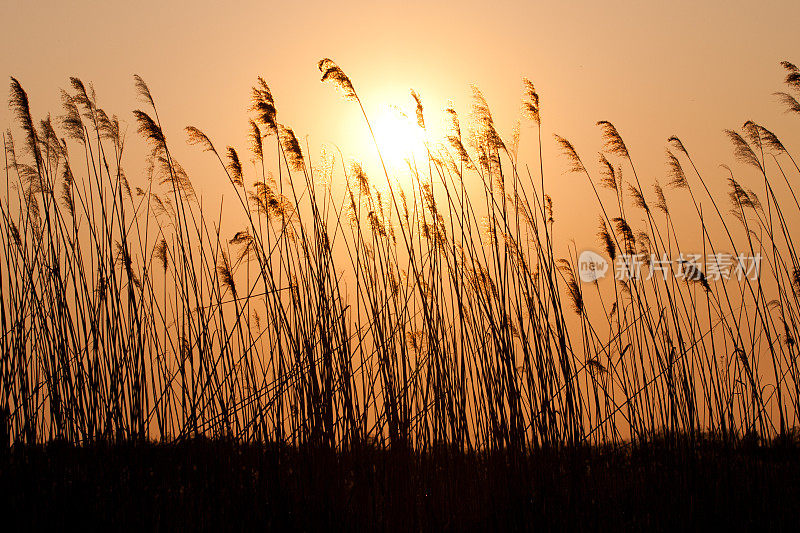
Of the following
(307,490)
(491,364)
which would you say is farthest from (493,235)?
(307,490)

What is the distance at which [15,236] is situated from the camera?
2.43 metres

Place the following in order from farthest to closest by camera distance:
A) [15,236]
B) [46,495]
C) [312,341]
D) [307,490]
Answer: [15,236]
[312,341]
[307,490]
[46,495]

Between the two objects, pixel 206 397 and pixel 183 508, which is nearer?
pixel 183 508

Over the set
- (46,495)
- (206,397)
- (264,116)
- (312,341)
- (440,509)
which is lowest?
(440,509)

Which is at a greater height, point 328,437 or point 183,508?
point 328,437

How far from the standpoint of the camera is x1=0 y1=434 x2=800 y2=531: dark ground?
187 cm

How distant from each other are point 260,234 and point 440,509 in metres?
1.18

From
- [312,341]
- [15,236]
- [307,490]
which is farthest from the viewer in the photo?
[15,236]

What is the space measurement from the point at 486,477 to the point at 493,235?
92 cm

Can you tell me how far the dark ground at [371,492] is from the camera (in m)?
1.87

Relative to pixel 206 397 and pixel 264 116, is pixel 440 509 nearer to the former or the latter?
pixel 206 397

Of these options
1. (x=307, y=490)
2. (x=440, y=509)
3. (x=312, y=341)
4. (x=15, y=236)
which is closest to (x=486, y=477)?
(x=440, y=509)

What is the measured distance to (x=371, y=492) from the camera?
200cm

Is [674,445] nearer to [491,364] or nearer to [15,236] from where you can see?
[491,364]
